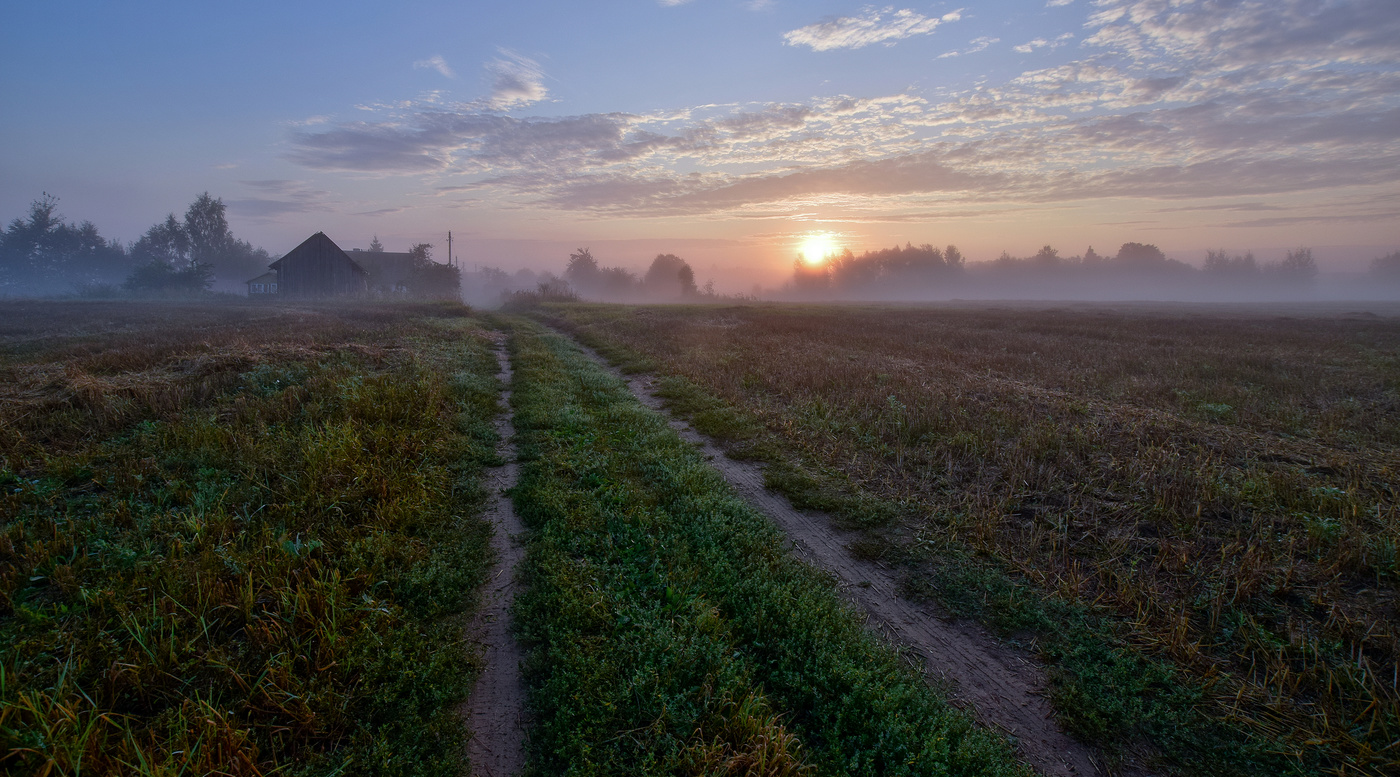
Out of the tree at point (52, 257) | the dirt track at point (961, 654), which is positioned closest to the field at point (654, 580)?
the dirt track at point (961, 654)

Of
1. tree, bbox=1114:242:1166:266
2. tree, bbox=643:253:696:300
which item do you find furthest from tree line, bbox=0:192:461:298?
tree, bbox=1114:242:1166:266

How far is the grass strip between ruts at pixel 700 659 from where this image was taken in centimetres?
323

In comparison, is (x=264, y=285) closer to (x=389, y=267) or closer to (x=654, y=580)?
(x=389, y=267)

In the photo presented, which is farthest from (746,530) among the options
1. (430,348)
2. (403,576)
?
(430,348)

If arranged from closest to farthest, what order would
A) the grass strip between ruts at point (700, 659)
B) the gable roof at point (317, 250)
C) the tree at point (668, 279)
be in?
the grass strip between ruts at point (700, 659)
the gable roof at point (317, 250)
the tree at point (668, 279)

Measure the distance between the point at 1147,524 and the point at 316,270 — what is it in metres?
73.5

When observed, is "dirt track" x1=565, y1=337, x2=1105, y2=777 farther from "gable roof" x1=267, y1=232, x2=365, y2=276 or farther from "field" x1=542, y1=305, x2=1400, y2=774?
"gable roof" x1=267, y1=232, x2=365, y2=276

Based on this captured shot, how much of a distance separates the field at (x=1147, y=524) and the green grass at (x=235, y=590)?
172 inches

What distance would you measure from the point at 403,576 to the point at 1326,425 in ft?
51.1

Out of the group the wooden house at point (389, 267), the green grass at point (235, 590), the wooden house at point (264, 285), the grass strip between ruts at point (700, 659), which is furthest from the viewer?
the wooden house at point (389, 267)

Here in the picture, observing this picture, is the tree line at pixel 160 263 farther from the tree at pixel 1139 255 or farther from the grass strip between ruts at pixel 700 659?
the tree at pixel 1139 255

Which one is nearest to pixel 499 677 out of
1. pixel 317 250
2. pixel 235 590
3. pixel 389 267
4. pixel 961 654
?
pixel 235 590

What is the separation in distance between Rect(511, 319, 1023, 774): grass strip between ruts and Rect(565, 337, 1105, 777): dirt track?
0.28m

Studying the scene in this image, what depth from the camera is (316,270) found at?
59688 mm
